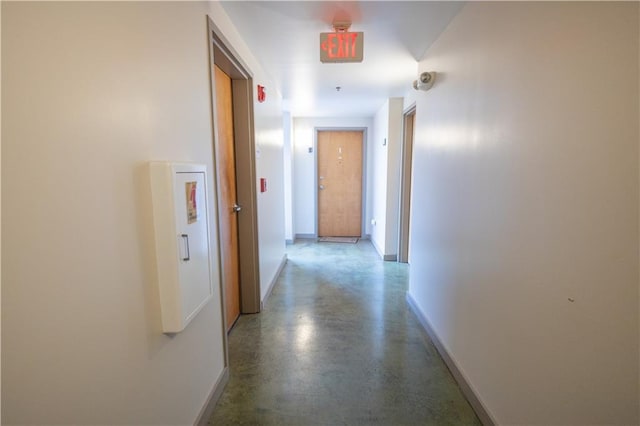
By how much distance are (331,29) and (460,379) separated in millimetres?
2325

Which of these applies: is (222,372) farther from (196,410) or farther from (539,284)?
(539,284)

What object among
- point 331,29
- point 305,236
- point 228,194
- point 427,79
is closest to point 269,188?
point 228,194

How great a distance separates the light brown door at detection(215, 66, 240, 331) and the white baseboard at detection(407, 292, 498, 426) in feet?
4.92

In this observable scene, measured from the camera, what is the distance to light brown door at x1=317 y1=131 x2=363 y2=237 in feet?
17.6

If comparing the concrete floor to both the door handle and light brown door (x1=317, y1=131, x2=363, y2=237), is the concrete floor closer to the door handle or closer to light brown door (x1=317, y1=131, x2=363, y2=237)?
the door handle

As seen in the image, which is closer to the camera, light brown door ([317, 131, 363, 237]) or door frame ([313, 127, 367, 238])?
door frame ([313, 127, 367, 238])

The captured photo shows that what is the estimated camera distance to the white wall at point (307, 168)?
5238mm

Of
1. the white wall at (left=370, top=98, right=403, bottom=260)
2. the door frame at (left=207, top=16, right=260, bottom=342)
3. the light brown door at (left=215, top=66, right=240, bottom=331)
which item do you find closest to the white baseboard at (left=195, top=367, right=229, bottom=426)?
the light brown door at (left=215, top=66, right=240, bottom=331)

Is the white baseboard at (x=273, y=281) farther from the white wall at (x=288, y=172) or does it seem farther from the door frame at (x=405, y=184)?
the door frame at (x=405, y=184)

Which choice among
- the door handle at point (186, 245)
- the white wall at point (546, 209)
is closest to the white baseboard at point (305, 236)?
the white wall at point (546, 209)

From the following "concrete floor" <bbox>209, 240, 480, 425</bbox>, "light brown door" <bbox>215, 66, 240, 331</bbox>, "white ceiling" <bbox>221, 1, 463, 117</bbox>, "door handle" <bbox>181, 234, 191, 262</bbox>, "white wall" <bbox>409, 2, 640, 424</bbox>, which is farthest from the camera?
"light brown door" <bbox>215, 66, 240, 331</bbox>

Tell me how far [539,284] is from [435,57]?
1.78 meters

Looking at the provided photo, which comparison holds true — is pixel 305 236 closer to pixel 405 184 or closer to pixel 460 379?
pixel 405 184

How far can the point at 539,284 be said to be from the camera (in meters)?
1.08
